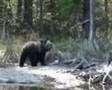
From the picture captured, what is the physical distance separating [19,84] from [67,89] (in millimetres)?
1327

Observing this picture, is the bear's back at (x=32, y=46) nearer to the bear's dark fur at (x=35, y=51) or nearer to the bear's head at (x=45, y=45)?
the bear's dark fur at (x=35, y=51)

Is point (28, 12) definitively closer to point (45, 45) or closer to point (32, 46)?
point (45, 45)

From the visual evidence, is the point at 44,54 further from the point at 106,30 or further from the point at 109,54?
the point at 106,30

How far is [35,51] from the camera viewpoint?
1675cm

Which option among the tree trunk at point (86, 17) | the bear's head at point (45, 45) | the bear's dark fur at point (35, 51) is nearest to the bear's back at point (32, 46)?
the bear's dark fur at point (35, 51)

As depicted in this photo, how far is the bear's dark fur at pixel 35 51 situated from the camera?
16.4 meters

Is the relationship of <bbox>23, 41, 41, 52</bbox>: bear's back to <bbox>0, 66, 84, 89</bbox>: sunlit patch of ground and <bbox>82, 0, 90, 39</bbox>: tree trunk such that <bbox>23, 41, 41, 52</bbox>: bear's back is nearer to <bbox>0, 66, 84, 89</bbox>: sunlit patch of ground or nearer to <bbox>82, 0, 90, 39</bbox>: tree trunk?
<bbox>0, 66, 84, 89</bbox>: sunlit patch of ground

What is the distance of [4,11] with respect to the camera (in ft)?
103

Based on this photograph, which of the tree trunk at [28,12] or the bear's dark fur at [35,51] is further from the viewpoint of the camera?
the tree trunk at [28,12]

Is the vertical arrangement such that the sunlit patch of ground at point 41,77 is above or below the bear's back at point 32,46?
below

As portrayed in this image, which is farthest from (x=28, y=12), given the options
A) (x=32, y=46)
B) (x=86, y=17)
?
(x=32, y=46)

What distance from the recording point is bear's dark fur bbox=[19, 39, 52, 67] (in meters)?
16.4

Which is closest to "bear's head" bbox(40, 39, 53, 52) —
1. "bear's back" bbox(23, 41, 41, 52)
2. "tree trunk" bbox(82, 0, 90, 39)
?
"bear's back" bbox(23, 41, 41, 52)

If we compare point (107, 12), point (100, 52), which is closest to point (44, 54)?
point (100, 52)
